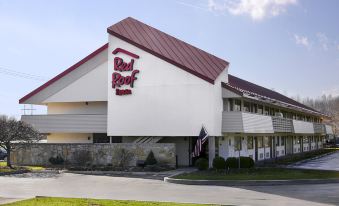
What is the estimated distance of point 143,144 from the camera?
31.1 metres

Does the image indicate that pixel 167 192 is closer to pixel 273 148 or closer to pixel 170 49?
pixel 170 49

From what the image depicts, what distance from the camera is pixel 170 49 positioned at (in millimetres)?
33656

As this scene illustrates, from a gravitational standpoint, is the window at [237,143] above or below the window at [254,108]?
below

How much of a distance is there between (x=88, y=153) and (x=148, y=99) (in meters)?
5.74

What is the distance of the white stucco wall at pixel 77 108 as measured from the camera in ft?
124

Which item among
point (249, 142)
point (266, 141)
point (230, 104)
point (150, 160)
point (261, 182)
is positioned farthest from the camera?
point (266, 141)

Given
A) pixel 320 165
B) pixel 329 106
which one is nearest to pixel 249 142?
pixel 320 165

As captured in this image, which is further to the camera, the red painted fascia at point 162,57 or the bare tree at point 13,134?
the red painted fascia at point 162,57

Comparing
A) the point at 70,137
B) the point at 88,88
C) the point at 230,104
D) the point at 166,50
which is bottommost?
the point at 70,137

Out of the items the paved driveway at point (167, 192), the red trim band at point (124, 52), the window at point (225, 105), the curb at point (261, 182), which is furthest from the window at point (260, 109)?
the curb at point (261, 182)

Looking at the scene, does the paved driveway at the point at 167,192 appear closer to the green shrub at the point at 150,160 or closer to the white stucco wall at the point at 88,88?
the green shrub at the point at 150,160

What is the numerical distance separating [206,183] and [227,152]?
42.5 feet

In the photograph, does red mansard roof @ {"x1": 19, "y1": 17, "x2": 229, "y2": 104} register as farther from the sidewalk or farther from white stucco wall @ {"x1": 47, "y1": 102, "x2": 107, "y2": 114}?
the sidewalk

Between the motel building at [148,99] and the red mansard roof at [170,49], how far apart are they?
72 mm
